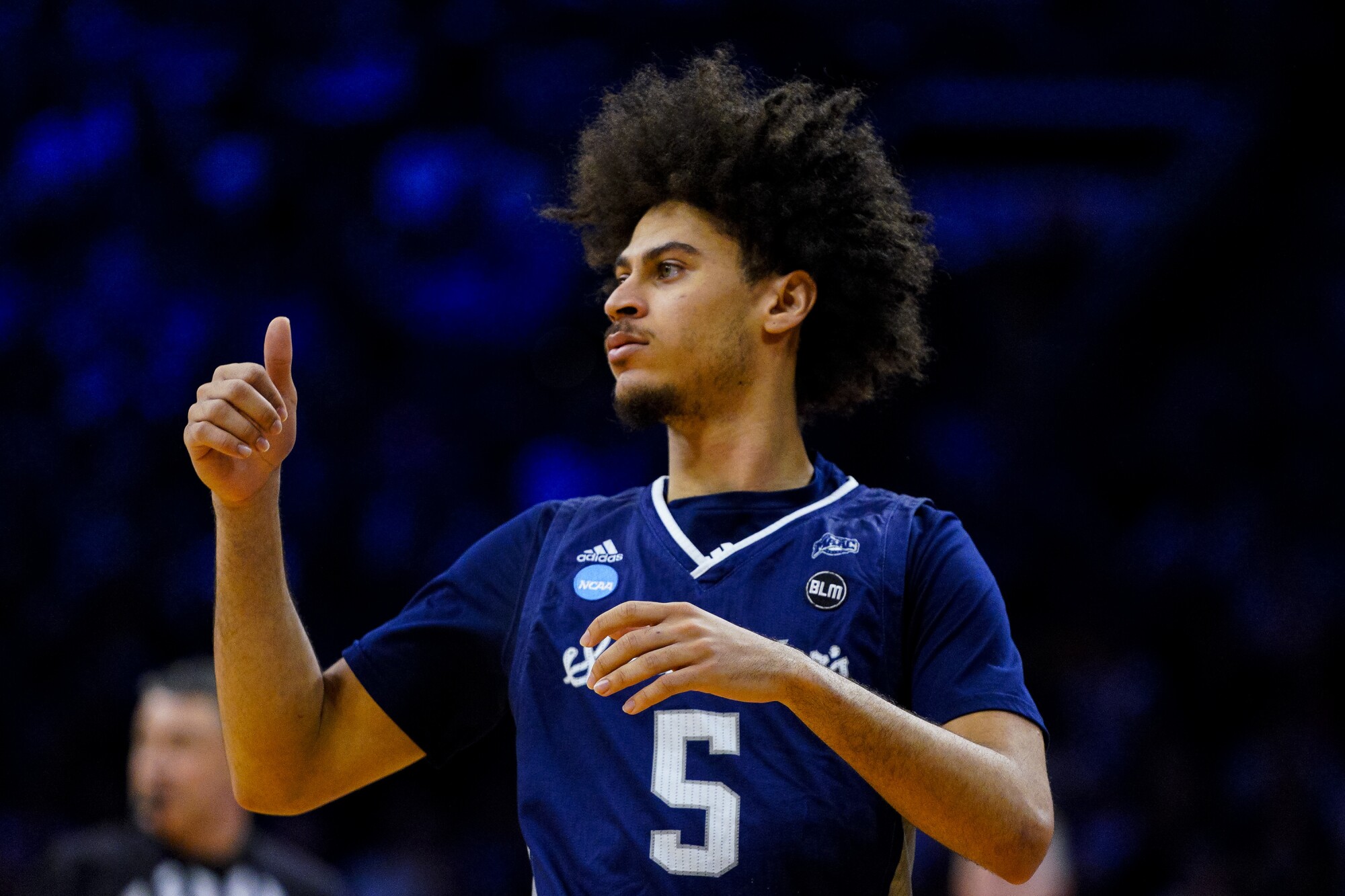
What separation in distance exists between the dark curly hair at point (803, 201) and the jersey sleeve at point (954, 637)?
29.5 inches

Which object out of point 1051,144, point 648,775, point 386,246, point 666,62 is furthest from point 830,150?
point 386,246

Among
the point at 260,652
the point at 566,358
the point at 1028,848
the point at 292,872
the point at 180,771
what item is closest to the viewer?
the point at 1028,848

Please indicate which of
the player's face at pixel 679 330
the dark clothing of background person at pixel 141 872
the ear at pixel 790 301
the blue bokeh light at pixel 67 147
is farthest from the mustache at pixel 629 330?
the blue bokeh light at pixel 67 147

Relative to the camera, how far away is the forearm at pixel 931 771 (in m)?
1.98

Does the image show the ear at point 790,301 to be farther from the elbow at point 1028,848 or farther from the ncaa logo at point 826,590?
the elbow at point 1028,848

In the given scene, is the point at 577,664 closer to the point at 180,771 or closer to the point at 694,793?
the point at 694,793

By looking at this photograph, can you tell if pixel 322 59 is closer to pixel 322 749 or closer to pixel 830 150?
pixel 830 150

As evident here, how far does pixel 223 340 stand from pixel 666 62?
2948 millimetres

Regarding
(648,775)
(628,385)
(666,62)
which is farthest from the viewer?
(666,62)

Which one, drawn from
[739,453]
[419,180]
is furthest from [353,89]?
[739,453]

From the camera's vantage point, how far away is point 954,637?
2.31 metres

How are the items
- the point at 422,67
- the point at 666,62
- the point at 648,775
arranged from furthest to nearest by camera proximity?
the point at 422,67
the point at 666,62
the point at 648,775

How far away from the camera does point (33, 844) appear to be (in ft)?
25.2

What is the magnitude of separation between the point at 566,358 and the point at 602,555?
17.5ft
